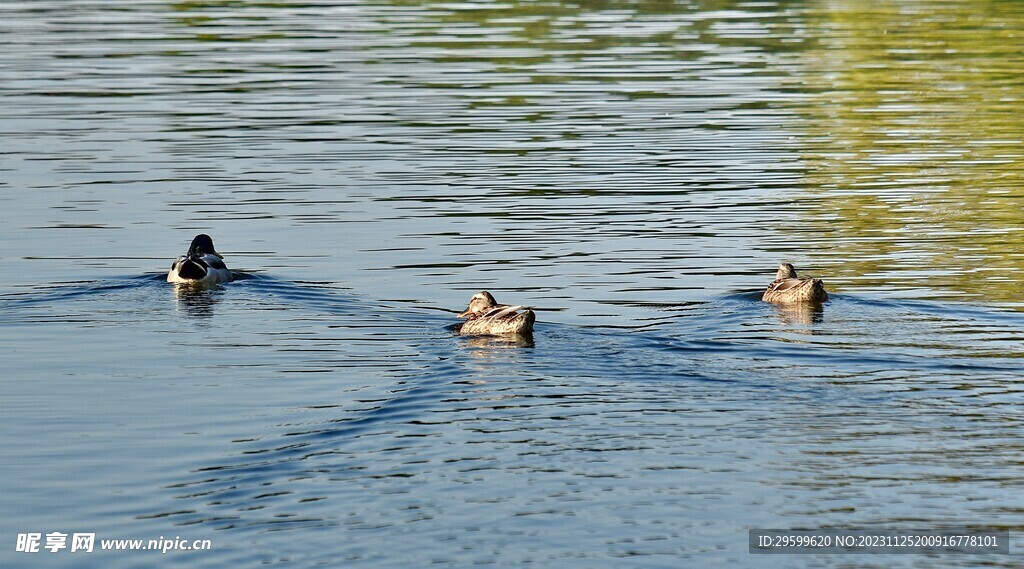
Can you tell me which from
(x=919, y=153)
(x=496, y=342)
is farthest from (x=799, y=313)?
(x=919, y=153)

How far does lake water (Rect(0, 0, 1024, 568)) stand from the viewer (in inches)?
514

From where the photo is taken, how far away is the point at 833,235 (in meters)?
26.1

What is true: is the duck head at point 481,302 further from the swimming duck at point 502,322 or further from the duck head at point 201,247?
the duck head at point 201,247

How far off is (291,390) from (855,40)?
40.4 metres

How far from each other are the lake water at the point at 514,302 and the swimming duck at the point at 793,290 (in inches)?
12.8

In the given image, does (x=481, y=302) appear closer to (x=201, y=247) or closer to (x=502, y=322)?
(x=502, y=322)

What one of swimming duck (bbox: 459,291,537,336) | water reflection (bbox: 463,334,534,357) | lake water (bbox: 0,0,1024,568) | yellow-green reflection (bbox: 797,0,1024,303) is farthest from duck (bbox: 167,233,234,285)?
yellow-green reflection (bbox: 797,0,1024,303)

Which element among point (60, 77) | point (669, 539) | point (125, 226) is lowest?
point (669, 539)

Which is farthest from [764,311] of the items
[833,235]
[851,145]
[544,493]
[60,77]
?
[60,77]

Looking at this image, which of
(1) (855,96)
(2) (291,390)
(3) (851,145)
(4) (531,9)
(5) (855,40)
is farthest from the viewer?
(4) (531,9)

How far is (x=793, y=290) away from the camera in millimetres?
20156

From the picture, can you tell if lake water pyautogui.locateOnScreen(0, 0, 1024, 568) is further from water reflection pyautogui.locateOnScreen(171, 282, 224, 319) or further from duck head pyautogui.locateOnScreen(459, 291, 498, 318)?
duck head pyautogui.locateOnScreen(459, 291, 498, 318)

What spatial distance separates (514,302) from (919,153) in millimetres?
14703

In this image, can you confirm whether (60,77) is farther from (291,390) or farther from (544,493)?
(544,493)
